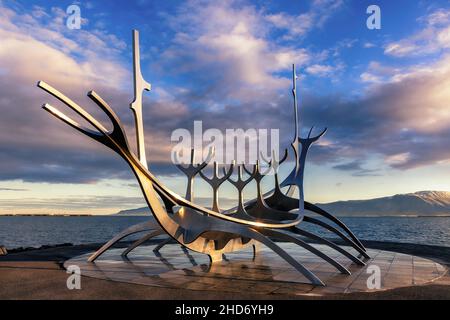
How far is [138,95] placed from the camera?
13828 millimetres

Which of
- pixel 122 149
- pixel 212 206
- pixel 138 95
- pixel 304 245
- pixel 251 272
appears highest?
pixel 138 95

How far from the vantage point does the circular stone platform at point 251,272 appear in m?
13.2

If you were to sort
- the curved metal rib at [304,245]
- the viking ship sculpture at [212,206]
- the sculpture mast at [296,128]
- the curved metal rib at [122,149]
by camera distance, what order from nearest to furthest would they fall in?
the curved metal rib at [122,149], the viking ship sculpture at [212,206], the curved metal rib at [304,245], the sculpture mast at [296,128]

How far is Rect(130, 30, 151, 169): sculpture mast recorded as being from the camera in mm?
13727

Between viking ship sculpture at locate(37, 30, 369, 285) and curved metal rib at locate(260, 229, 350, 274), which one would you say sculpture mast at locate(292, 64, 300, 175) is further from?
curved metal rib at locate(260, 229, 350, 274)

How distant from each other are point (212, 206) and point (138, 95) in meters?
8.44

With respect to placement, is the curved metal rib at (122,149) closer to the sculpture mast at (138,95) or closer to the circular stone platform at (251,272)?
the sculpture mast at (138,95)

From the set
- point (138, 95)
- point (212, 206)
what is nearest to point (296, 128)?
point (212, 206)

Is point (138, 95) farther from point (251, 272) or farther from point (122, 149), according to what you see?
point (251, 272)

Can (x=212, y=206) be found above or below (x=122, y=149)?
below

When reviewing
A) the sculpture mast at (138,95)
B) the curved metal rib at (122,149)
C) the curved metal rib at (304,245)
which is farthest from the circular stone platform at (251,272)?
the sculpture mast at (138,95)

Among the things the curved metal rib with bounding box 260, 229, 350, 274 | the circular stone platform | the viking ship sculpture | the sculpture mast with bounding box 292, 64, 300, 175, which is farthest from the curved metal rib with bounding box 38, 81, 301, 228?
the sculpture mast with bounding box 292, 64, 300, 175
